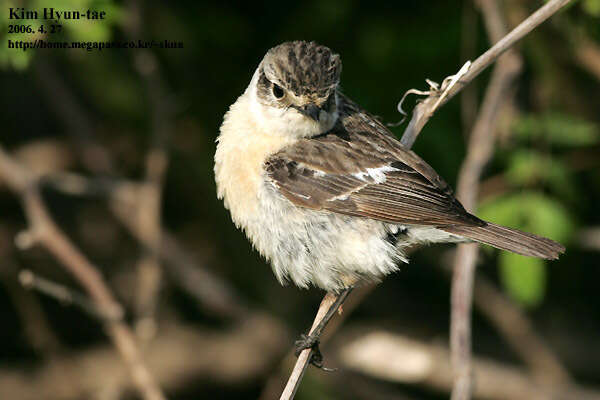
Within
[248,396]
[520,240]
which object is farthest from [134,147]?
[520,240]

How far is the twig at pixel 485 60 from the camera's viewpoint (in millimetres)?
3533

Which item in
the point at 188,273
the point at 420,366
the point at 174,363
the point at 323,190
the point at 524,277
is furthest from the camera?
the point at 174,363

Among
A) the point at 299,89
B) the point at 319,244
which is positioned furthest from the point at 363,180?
the point at 299,89

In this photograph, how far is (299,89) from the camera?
4.00m

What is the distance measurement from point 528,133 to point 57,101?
358cm

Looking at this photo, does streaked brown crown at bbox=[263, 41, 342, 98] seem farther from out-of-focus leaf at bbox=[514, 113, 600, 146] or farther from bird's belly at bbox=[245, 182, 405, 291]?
out-of-focus leaf at bbox=[514, 113, 600, 146]

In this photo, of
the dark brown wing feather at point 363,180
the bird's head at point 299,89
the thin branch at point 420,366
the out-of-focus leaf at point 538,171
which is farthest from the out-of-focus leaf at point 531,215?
the thin branch at point 420,366

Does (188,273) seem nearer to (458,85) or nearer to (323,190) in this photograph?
(323,190)

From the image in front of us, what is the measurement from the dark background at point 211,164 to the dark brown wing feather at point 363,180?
724 mm

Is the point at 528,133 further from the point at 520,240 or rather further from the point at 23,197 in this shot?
the point at 23,197

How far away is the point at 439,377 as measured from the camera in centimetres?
654

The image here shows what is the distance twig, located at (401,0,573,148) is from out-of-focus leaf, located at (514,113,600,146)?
1.32m

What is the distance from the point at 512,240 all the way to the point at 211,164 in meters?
3.06

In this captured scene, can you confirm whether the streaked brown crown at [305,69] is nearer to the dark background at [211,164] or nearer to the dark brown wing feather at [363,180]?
the dark brown wing feather at [363,180]
